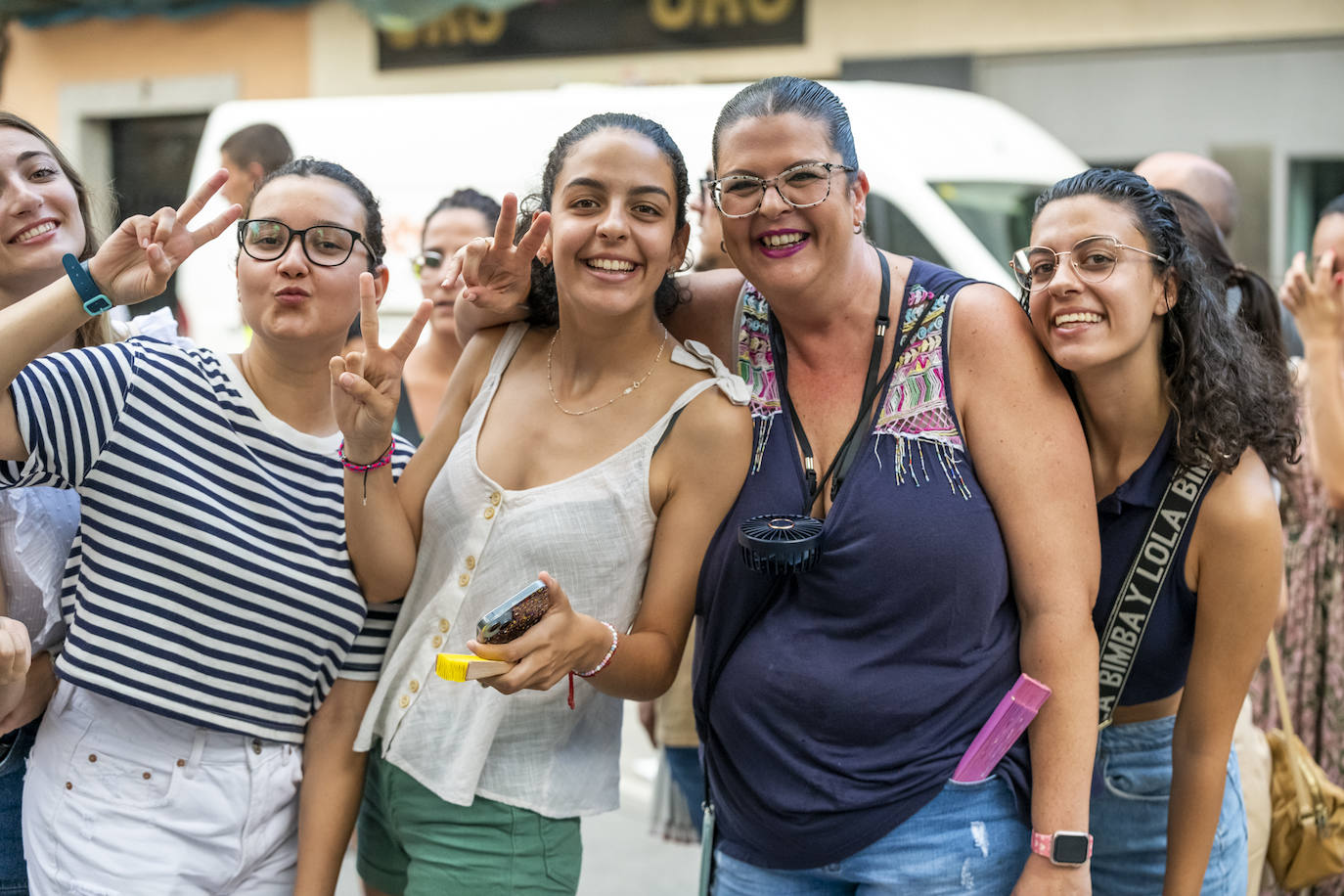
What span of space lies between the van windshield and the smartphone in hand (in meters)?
4.91

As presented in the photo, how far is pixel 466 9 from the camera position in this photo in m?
10.8

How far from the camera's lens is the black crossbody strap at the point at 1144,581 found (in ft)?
Result: 7.34

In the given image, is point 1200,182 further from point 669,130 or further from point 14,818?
point 14,818

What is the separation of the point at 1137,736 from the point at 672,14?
878 cm

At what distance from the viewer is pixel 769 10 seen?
10.0 meters

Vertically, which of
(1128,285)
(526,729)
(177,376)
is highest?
(1128,285)

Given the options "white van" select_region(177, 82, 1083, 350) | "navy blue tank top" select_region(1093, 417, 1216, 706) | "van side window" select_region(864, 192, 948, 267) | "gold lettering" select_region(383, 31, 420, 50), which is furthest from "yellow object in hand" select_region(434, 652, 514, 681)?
"gold lettering" select_region(383, 31, 420, 50)

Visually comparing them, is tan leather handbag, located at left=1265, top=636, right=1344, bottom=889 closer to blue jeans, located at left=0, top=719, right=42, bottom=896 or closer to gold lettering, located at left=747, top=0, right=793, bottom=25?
blue jeans, located at left=0, top=719, right=42, bottom=896

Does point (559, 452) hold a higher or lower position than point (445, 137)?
lower

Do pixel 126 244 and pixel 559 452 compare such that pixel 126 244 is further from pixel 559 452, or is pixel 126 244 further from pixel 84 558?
pixel 559 452

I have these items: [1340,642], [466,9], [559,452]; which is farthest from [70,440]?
[466,9]

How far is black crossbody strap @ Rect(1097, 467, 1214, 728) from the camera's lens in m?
2.24

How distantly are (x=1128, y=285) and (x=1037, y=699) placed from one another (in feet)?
Result: 2.28

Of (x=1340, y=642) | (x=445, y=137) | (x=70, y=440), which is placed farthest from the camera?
(x=445, y=137)
